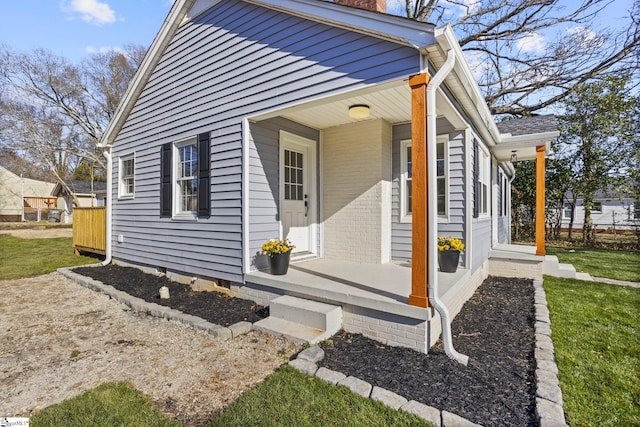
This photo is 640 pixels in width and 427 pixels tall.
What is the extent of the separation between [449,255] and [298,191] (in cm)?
272

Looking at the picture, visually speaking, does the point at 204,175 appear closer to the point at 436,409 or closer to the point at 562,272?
the point at 436,409

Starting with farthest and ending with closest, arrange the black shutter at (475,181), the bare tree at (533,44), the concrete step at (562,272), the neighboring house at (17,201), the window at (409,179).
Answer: the neighboring house at (17,201)
the bare tree at (533,44)
the concrete step at (562,272)
the black shutter at (475,181)
the window at (409,179)

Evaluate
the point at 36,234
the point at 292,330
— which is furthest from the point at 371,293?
the point at 36,234

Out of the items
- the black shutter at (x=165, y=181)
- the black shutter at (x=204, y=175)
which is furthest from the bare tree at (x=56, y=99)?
the black shutter at (x=204, y=175)

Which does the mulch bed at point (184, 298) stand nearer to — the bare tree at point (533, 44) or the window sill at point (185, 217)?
the window sill at point (185, 217)

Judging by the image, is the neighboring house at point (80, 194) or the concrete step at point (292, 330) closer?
the concrete step at point (292, 330)

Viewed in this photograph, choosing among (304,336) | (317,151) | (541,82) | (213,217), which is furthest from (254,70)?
(541,82)

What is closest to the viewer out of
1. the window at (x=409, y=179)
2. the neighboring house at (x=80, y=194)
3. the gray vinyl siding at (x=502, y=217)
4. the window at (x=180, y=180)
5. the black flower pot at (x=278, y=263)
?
the black flower pot at (x=278, y=263)

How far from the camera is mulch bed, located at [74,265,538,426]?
229cm

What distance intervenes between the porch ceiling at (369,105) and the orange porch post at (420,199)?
0.38m

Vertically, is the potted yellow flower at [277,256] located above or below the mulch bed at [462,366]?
above

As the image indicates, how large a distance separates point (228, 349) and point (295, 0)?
4.17 metres

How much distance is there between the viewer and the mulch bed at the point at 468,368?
7.39ft

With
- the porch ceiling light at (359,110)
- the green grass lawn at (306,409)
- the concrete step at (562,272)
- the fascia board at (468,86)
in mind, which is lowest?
the green grass lawn at (306,409)
